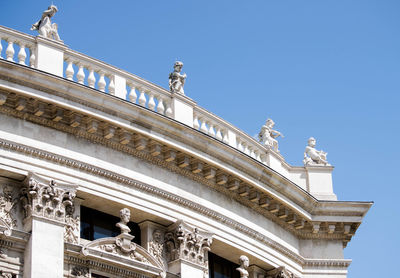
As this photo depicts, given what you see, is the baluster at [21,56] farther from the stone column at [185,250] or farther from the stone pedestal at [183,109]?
the stone column at [185,250]

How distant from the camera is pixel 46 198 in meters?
31.0

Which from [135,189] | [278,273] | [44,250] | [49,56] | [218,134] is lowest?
[44,250]

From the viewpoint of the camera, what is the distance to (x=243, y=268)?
36031 millimetres

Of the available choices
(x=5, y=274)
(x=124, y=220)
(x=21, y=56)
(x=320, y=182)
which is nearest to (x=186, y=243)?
(x=124, y=220)

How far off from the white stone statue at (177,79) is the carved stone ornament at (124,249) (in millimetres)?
Result: 5067

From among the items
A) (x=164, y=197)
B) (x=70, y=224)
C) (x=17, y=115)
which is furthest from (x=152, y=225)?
(x=17, y=115)

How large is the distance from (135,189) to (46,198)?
3.13 m

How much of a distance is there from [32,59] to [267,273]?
10417mm

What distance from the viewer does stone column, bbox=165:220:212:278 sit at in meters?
33.7

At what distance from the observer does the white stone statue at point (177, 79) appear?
3622cm

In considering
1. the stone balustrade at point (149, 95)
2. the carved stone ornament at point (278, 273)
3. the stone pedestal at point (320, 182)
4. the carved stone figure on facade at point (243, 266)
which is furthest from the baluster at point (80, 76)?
the stone pedestal at point (320, 182)

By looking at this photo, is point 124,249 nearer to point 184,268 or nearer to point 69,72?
point 184,268

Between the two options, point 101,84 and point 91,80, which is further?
point 101,84

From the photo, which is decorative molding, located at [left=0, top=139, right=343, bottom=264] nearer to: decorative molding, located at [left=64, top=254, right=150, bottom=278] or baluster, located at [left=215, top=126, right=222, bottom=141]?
decorative molding, located at [left=64, top=254, right=150, bottom=278]
